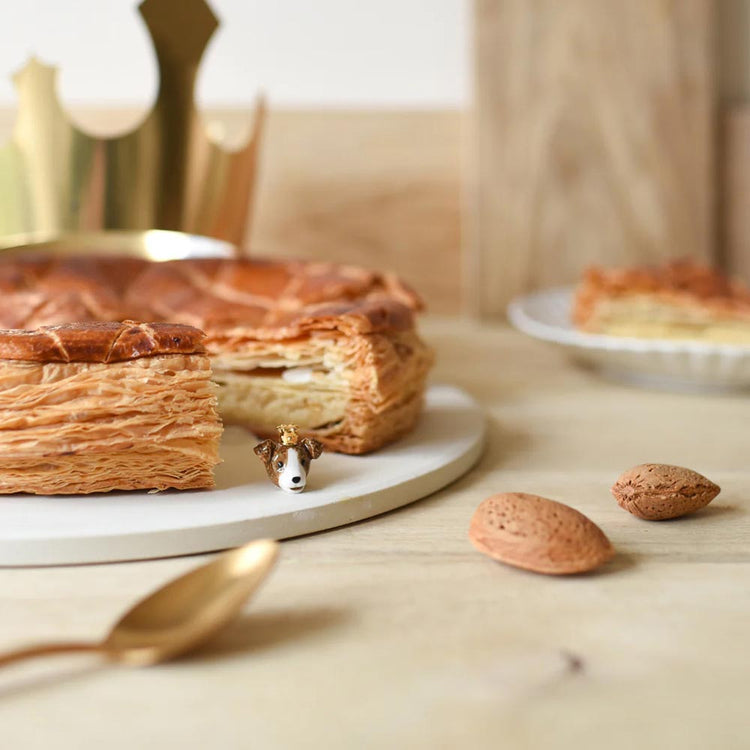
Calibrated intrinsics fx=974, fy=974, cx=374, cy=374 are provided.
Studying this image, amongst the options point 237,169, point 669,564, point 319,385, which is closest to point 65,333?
point 319,385

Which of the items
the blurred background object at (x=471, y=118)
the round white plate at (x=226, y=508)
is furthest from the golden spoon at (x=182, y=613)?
the blurred background object at (x=471, y=118)

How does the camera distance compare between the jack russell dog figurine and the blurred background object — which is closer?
the jack russell dog figurine

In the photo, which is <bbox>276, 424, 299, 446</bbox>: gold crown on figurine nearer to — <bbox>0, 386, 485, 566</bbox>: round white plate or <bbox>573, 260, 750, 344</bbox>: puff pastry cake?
<bbox>0, 386, 485, 566</bbox>: round white plate

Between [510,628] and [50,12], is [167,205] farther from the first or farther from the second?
[510,628]

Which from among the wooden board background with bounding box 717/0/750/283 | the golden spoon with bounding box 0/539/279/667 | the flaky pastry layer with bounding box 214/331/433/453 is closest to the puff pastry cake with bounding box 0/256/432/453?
the flaky pastry layer with bounding box 214/331/433/453

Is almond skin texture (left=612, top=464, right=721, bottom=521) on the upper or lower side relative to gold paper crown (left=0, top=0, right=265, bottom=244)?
lower

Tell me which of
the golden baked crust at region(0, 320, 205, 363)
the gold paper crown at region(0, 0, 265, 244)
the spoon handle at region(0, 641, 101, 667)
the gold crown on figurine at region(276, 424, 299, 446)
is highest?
the gold paper crown at region(0, 0, 265, 244)
